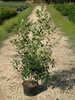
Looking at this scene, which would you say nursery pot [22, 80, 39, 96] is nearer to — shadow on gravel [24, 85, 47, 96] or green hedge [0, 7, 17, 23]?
shadow on gravel [24, 85, 47, 96]

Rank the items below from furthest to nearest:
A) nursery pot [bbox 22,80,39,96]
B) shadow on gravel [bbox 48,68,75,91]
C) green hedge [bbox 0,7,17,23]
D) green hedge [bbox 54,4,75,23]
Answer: green hedge [bbox 0,7,17,23], green hedge [bbox 54,4,75,23], shadow on gravel [bbox 48,68,75,91], nursery pot [bbox 22,80,39,96]

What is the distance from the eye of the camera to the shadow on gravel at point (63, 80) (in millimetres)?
7301

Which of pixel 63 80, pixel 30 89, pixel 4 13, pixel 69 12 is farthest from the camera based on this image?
pixel 69 12

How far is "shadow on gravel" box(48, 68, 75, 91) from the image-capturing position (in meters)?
7.30

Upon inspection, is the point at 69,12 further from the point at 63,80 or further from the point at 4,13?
the point at 63,80

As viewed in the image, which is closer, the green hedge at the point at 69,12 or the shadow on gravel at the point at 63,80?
the shadow on gravel at the point at 63,80

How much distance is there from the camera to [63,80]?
775 cm

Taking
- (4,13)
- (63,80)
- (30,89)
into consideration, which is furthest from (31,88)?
(4,13)

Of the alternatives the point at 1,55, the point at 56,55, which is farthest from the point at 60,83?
the point at 1,55

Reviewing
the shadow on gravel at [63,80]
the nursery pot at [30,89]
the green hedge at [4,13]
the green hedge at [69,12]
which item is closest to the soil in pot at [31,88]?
the nursery pot at [30,89]

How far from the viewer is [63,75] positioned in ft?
26.9

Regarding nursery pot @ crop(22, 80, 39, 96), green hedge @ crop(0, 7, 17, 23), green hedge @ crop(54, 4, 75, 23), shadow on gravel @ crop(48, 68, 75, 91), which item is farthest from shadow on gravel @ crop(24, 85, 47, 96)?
green hedge @ crop(0, 7, 17, 23)

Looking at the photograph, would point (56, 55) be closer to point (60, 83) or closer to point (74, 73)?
point (74, 73)

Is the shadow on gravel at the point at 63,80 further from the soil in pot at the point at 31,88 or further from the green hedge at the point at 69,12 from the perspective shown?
the green hedge at the point at 69,12
